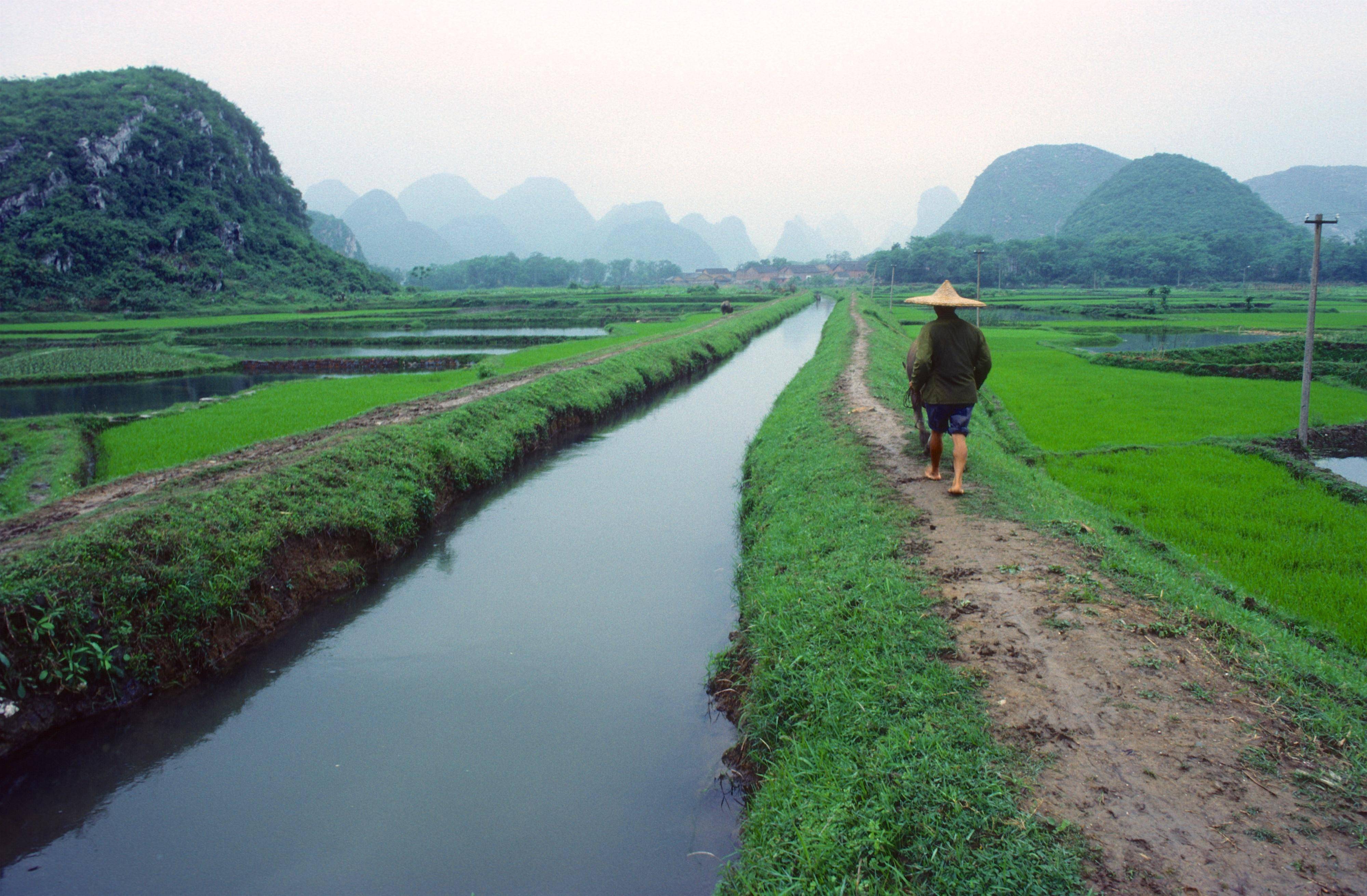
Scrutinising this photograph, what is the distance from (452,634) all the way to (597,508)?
133 inches

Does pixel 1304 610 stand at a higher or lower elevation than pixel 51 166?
lower

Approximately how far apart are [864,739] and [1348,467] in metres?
9.58

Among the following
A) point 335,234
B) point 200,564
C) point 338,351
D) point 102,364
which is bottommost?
point 200,564

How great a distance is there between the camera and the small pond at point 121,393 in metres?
15.2

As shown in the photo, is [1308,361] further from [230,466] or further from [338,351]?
[338,351]

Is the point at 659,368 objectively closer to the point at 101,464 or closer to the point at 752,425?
the point at 752,425

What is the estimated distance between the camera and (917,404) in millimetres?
7016

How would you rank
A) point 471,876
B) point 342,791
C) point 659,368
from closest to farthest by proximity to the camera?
point 471,876
point 342,791
point 659,368

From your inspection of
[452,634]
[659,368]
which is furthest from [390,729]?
[659,368]

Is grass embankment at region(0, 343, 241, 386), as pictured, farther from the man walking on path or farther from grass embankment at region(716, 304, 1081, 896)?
the man walking on path

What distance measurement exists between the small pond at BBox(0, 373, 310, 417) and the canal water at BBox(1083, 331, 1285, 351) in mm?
26115

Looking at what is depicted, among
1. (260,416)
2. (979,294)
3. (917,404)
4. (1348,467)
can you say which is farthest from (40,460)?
(979,294)

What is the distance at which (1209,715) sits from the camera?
9.83ft

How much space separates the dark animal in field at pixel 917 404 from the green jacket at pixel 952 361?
0.66 ft
